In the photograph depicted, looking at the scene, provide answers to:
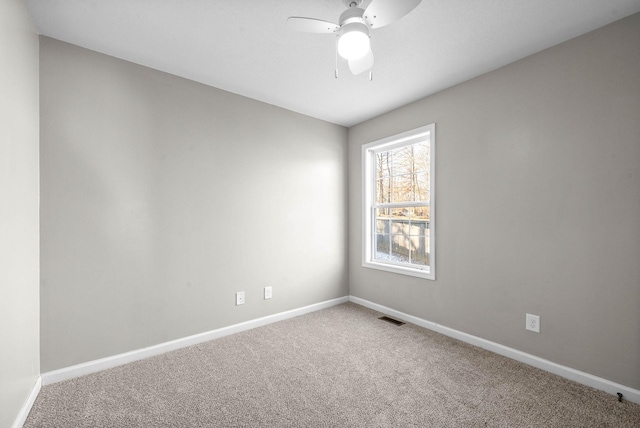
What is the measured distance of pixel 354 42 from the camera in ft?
5.74

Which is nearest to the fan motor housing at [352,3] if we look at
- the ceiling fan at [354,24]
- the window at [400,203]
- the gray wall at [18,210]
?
the ceiling fan at [354,24]

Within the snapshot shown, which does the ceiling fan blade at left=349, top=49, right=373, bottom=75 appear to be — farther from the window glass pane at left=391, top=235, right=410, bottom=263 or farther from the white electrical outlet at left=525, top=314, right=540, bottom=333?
the white electrical outlet at left=525, top=314, right=540, bottom=333

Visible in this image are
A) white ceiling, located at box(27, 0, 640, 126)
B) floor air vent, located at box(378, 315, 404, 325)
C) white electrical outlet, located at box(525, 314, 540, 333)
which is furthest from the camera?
floor air vent, located at box(378, 315, 404, 325)

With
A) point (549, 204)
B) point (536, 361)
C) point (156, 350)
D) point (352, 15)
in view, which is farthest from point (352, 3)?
point (156, 350)

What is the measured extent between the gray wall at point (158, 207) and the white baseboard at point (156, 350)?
2.0 inches

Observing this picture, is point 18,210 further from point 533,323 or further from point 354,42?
point 533,323

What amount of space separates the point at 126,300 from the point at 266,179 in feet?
5.61

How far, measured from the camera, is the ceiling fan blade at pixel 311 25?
5.46ft

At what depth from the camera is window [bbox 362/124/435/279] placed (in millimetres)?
3291

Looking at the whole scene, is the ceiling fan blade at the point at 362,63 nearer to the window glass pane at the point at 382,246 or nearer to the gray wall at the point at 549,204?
the gray wall at the point at 549,204

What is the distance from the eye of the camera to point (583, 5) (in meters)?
1.84

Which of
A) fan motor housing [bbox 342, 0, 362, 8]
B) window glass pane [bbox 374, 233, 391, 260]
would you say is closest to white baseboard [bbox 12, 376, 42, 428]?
fan motor housing [bbox 342, 0, 362, 8]

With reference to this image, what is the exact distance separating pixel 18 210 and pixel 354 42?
216 cm

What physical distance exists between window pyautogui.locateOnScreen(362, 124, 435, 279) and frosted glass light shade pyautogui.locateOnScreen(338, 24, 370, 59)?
1606 millimetres
